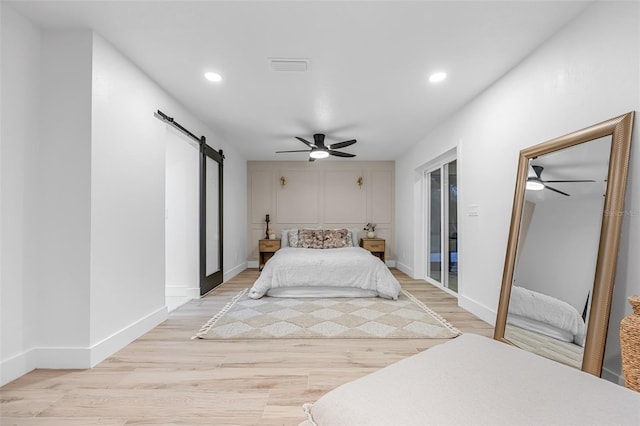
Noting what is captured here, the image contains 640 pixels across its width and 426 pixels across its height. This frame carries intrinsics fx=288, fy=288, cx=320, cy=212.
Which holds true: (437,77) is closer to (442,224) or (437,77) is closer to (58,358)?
(442,224)

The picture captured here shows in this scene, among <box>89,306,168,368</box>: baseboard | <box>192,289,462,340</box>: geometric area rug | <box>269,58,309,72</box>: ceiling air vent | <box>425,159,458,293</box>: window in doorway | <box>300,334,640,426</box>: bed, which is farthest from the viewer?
<box>425,159,458,293</box>: window in doorway

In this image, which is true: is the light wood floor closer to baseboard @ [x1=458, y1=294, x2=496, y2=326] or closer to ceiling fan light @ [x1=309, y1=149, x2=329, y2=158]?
baseboard @ [x1=458, y1=294, x2=496, y2=326]

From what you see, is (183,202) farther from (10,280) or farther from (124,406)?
(124,406)

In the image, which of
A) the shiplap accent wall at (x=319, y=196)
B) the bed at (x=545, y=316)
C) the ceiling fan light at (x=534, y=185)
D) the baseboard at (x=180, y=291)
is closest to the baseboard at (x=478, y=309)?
the bed at (x=545, y=316)

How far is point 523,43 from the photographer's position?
2176mm

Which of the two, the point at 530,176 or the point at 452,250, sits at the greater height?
the point at 530,176

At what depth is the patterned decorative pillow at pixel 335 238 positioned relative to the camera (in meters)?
5.47

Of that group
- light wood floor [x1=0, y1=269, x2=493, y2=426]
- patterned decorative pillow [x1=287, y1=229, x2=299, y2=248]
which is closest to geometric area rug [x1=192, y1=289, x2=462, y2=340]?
light wood floor [x1=0, y1=269, x2=493, y2=426]

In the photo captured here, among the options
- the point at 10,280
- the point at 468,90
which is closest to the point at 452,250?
the point at 468,90

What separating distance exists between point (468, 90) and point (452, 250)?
2243 millimetres

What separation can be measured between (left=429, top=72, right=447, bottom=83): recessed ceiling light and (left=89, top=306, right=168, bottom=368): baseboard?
3.44 m

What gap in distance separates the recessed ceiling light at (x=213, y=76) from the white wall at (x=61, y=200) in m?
0.64

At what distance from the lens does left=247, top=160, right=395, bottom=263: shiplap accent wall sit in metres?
6.35

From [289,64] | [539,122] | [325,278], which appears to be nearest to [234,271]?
[325,278]
